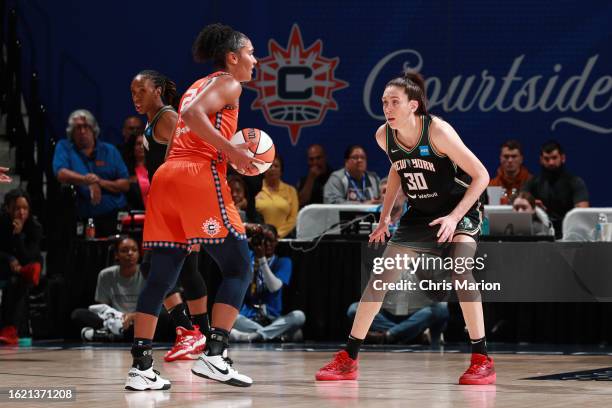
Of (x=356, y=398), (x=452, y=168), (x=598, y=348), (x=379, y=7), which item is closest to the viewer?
(x=356, y=398)

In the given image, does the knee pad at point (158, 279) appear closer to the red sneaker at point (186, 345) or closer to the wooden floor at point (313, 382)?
the wooden floor at point (313, 382)

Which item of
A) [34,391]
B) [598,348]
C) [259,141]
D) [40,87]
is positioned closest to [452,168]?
[259,141]

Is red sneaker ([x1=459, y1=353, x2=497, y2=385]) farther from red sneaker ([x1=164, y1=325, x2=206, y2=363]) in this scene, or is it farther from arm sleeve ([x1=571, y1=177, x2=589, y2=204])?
arm sleeve ([x1=571, y1=177, x2=589, y2=204])

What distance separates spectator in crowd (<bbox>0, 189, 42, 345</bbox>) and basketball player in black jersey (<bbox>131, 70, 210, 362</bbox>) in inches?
107

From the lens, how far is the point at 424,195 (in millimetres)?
6211

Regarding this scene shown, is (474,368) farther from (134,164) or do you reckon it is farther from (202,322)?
(134,164)

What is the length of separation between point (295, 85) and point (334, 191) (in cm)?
238

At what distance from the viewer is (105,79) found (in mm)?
13359

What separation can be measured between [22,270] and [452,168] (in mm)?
5062

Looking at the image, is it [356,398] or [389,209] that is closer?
[356,398]

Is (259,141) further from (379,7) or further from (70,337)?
(379,7)

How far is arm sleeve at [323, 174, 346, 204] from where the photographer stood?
1119cm

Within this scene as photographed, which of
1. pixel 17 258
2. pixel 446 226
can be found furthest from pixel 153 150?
pixel 17 258

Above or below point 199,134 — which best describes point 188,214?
below
